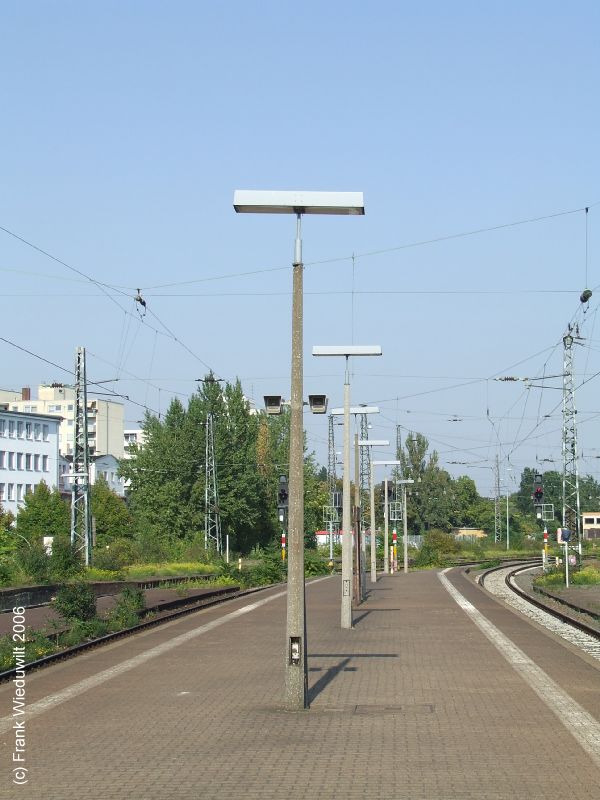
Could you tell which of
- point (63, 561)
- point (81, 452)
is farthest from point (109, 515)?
point (63, 561)

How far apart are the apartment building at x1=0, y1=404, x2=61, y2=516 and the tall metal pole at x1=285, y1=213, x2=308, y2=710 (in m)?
78.9

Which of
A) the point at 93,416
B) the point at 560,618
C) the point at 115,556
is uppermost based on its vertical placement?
the point at 93,416

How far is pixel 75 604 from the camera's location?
20.3 m

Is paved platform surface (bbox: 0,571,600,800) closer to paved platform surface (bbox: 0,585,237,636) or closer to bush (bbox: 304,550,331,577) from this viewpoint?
paved platform surface (bbox: 0,585,237,636)

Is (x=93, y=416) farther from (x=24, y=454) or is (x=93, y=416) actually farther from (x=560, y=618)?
(x=560, y=618)

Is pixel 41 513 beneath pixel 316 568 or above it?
above

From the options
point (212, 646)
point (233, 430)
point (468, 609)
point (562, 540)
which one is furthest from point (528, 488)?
point (212, 646)

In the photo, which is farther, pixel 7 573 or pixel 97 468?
pixel 97 468

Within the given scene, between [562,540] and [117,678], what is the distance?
28985mm

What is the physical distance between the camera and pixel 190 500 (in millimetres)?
83375

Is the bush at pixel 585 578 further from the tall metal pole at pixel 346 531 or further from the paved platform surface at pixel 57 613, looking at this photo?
the tall metal pole at pixel 346 531

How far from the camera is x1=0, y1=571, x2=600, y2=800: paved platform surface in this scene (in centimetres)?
834

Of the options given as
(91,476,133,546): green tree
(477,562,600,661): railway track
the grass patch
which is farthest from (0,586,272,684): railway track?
(91,476,133,546): green tree

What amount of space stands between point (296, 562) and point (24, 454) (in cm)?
8616
